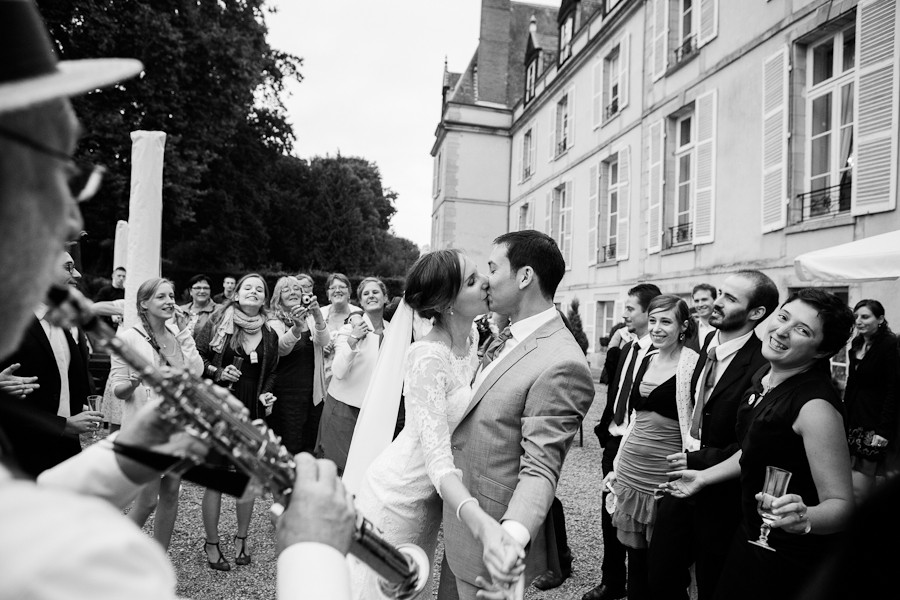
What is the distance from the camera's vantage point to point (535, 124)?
83.6 ft

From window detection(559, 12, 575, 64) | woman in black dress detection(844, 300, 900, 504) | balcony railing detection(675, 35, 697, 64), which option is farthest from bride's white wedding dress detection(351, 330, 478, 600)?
window detection(559, 12, 575, 64)

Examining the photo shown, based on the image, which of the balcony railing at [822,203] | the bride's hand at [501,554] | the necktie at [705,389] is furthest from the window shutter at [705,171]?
the bride's hand at [501,554]

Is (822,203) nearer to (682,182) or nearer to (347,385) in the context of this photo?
(682,182)

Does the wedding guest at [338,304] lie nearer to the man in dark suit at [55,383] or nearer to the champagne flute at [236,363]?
the champagne flute at [236,363]

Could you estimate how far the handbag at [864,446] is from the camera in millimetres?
5645

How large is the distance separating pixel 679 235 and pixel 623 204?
2.76 metres

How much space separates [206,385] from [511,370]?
4.55 ft

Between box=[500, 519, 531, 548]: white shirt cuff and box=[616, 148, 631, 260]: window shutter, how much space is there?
1475 centimetres

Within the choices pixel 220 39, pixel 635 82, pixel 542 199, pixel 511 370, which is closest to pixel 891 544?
pixel 511 370

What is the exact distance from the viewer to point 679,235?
13547mm

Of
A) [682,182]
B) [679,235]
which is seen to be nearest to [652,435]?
[679,235]

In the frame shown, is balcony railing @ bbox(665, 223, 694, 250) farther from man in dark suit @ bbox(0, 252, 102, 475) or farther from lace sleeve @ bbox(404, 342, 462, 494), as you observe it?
man in dark suit @ bbox(0, 252, 102, 475)

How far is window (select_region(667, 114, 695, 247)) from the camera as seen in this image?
43.8 ft

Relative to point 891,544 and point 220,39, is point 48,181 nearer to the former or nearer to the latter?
point 891,544
